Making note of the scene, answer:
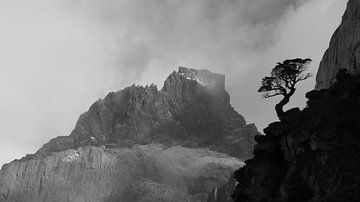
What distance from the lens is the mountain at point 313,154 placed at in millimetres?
77688

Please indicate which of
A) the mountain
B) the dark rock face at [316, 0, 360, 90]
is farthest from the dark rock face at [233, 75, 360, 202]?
the dark rock face at [316, 0, 360, 90]

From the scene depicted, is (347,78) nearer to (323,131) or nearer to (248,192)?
(323,131)

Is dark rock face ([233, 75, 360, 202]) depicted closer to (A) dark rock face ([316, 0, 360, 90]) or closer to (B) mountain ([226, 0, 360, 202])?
(B) mountain ([226, 0, 360, 202])

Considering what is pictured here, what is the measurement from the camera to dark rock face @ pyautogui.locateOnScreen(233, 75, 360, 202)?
77625 mm

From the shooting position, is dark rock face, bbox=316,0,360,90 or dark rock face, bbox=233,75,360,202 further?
dark rock face, bbox=316,0,360,90

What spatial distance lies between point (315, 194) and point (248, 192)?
54.5ft

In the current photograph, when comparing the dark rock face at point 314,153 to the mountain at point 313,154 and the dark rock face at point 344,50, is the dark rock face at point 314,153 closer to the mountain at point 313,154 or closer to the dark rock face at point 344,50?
the mountain at point 313,154

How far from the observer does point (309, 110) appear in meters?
88.3

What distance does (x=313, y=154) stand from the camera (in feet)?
272

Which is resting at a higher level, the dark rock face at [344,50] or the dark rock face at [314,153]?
the dark rock face at [344,50]

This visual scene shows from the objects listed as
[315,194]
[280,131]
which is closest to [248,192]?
[280,131]

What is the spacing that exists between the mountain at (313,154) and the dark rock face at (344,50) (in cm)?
549

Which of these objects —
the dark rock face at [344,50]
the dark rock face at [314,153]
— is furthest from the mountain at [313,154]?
the dark rock face at [344,50]

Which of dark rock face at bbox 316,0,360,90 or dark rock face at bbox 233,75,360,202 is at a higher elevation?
dark rock face at bbox 316,0,360,90
